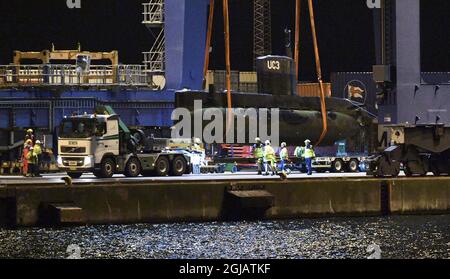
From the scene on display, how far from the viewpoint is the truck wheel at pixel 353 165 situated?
40.0 metres

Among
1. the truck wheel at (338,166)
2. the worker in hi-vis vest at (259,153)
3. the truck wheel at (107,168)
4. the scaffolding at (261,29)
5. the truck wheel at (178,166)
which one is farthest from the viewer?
the scaffolding at (261,29)

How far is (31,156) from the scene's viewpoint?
113ft

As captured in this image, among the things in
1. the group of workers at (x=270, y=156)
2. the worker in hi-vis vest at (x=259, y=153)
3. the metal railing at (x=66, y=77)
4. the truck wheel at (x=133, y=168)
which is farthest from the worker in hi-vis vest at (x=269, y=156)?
the metal railing at (x=66, y=77)

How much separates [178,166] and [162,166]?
30.7 inches

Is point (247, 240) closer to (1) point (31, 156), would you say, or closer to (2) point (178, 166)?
(2) point (178, 166)

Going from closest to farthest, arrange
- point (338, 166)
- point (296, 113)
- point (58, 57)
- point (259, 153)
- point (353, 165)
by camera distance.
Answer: point (259, 153), point (338, 166), point (353, 165), point (296, 113), point (58, 57)

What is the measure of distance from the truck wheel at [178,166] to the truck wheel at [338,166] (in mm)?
8211

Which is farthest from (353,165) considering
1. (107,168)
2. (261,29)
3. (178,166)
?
(261,29)

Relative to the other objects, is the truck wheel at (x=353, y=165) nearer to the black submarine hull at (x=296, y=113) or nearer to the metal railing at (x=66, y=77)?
the black submarine hull at (x=296, y=113)

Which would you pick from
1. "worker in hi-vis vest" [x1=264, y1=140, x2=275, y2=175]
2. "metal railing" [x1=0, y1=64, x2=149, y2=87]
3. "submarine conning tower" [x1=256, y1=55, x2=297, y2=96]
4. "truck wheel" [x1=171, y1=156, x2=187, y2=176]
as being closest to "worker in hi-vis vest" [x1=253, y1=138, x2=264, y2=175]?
"worker in hi-vis vest" [x1=264, y1=140, x2=275, y2=175]

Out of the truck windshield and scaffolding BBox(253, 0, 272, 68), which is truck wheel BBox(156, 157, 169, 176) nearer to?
the truck windshield

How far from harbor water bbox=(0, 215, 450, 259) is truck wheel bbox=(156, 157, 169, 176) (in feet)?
25.9

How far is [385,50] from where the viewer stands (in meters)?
36.1
